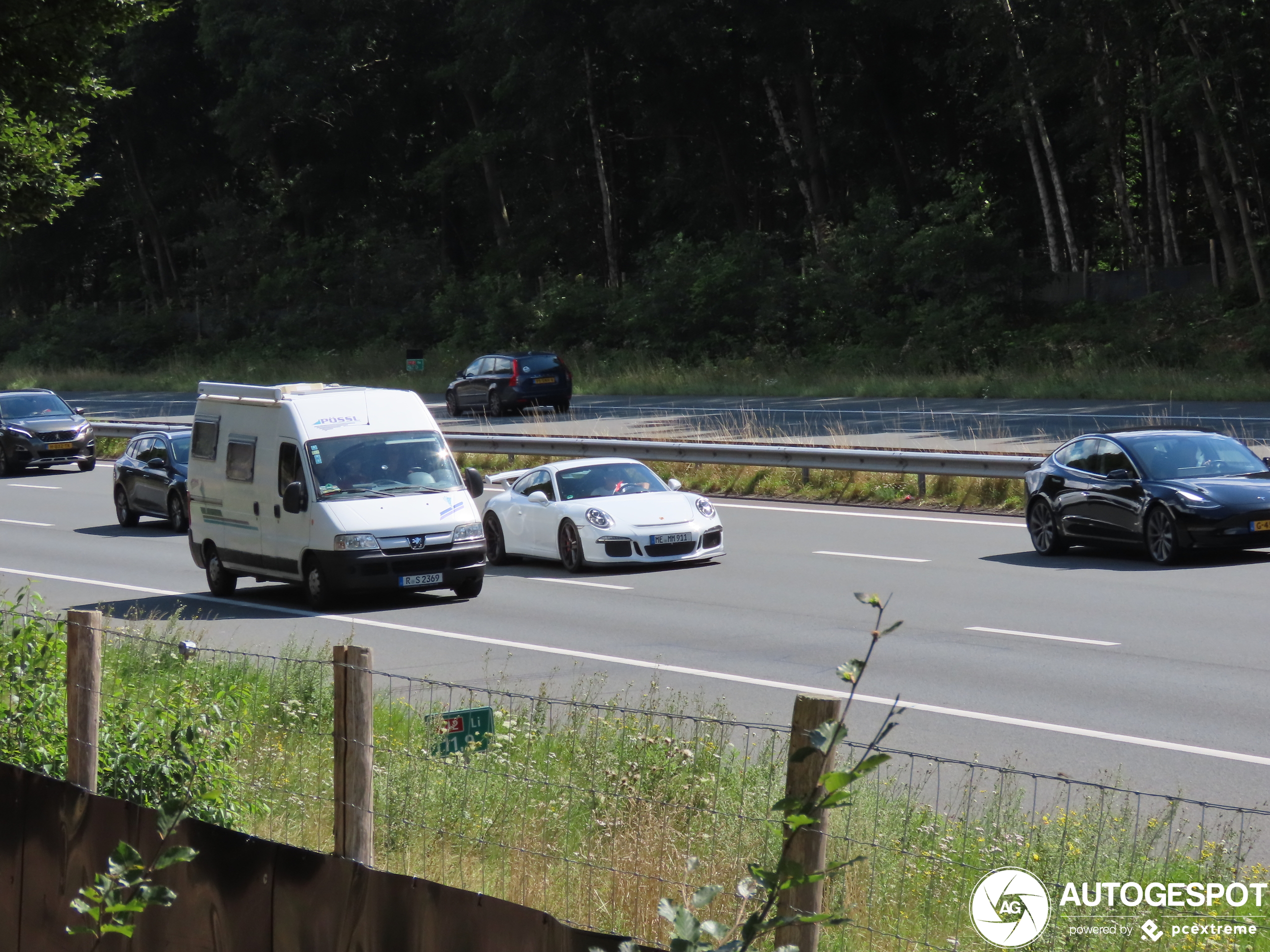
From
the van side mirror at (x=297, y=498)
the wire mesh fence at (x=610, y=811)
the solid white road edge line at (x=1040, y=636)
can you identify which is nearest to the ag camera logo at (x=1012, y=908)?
the wire mesh fence at (x=610, y=811)

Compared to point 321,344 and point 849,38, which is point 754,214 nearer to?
point 849,38

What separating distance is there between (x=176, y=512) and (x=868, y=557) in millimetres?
11669

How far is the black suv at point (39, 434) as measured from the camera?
3472 centimetres

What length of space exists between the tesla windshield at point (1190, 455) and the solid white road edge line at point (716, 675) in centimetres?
731

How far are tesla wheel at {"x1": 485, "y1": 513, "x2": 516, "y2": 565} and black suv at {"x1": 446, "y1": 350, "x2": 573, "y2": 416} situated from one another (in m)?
21.1

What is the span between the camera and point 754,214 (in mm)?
65500

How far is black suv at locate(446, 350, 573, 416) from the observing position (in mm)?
41688

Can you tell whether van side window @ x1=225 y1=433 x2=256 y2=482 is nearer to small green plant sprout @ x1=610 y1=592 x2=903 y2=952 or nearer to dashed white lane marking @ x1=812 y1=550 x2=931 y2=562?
dashed white lane marking @ x1=812 y1=550 x2=931 y2=562

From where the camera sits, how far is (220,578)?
1800 cm

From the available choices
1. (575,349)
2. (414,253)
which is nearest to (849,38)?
(575,349)

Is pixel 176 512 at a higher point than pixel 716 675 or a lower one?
lower

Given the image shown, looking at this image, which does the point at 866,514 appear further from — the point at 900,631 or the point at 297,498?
the point at 297,498

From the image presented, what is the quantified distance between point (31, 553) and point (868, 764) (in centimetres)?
2061

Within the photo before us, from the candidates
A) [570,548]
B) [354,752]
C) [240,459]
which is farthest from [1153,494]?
[354,752]
